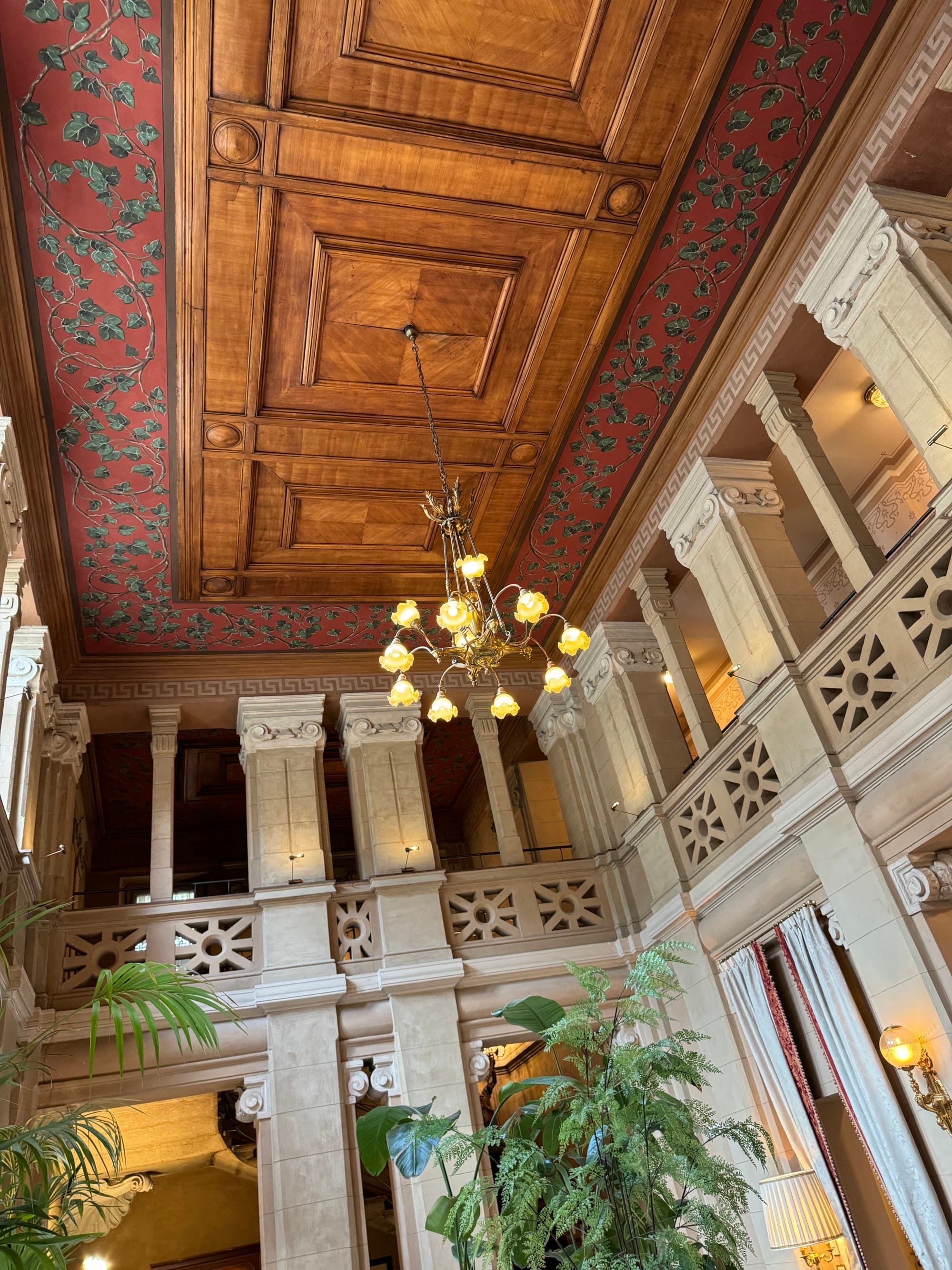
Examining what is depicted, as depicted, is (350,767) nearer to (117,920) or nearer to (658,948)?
(117,920)

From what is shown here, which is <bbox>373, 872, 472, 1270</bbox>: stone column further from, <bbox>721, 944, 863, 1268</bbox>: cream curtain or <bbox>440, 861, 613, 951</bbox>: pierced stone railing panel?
<bbox>721, 944, 863, 1268</bbox>: cream curtain

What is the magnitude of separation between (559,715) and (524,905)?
2.12 meters

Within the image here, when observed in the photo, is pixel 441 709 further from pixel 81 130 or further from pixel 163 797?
pixel 163 797

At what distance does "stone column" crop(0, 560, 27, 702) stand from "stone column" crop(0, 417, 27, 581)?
0.33 meters

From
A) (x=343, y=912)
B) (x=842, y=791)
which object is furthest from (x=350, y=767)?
(x=842, y=791)

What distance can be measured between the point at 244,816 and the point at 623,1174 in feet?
32.2

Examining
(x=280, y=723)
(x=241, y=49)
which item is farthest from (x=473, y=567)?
(x=280, y=723)

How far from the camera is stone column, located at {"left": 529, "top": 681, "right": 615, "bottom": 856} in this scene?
9180 mm

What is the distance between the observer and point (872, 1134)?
212 inches

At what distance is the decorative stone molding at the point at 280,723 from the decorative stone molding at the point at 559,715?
234 centimetres

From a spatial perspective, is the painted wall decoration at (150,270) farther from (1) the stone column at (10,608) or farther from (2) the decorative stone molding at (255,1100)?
(2) the decorative stone molding at (255,1100)

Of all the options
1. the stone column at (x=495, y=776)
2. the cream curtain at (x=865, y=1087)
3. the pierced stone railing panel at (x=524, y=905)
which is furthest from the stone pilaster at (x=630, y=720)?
the cream curtain at (x=865, y=1087)

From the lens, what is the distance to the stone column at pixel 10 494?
5824mm

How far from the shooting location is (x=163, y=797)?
8680 mm
